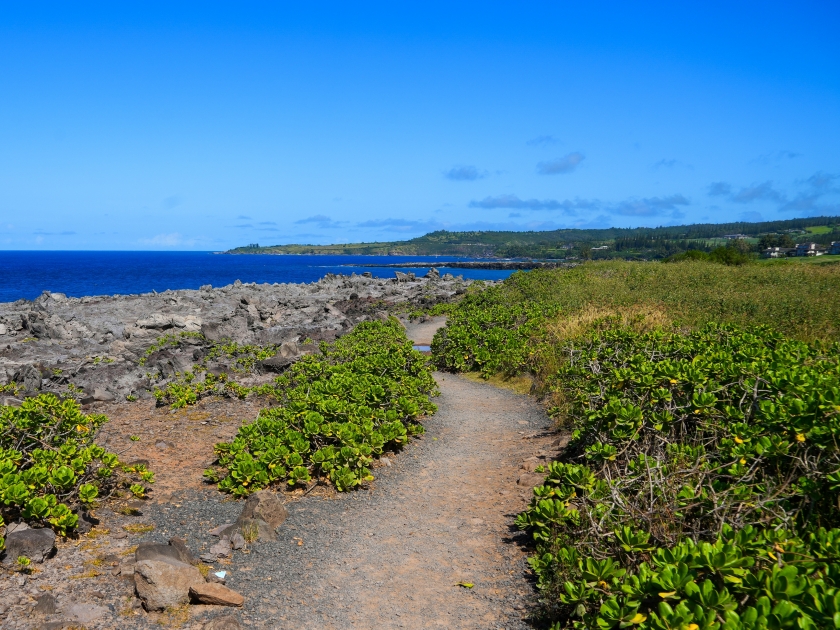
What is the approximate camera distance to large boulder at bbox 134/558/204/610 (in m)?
4.82

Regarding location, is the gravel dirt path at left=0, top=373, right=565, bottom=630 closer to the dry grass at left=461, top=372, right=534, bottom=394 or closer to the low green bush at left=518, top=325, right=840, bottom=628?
the low green bush at left=518, top=325, right=840, bottom=628

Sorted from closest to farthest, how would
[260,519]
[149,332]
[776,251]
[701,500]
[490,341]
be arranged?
[701,500], [260,519], [490,341], [149,332], [776,251]

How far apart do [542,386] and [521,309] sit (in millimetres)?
5953

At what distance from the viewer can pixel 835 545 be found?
11.0 feet

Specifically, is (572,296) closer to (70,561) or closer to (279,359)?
(279,359)

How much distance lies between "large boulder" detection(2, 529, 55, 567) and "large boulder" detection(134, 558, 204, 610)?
112 centimetres

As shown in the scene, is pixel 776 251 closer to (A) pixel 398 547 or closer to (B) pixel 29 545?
(A) pixel 398 547

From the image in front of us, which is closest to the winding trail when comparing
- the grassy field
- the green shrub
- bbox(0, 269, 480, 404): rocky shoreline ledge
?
the green shrub

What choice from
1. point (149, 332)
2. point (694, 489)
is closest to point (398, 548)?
point (694, 489)

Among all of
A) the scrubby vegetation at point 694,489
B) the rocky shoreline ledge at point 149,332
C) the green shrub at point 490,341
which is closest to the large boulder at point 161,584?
the scrubby vegetation at point 694,489

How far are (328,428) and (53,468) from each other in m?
3.21

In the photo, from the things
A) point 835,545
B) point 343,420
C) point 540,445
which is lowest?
point 540,445

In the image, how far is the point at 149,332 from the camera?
22.9 m

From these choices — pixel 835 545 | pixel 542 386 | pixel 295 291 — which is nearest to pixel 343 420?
pixel 542 386
